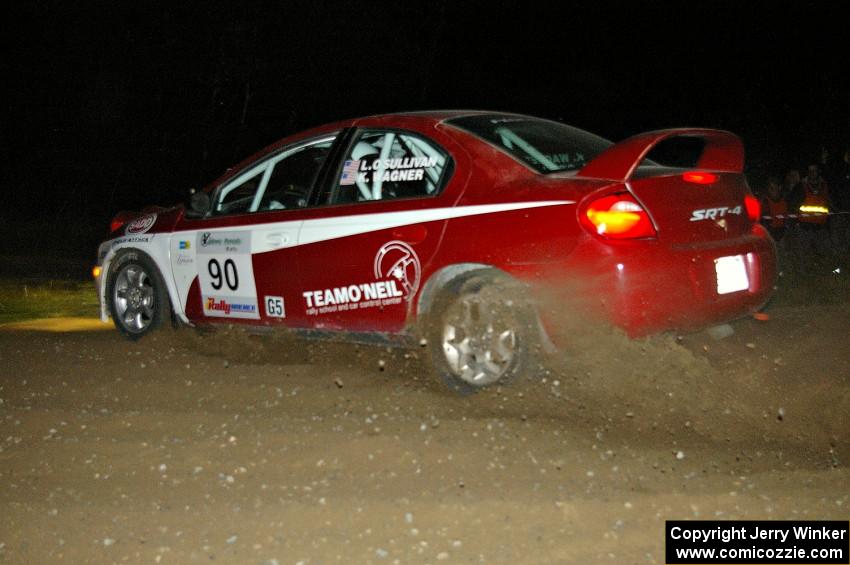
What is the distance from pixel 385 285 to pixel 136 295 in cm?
252

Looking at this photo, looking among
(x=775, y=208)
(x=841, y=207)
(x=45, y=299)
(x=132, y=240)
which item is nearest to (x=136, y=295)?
(x=132, y=240)

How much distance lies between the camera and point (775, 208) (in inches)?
551

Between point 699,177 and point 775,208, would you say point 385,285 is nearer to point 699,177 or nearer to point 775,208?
point 699,177

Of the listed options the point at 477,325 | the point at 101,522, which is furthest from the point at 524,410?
the point at 101,522

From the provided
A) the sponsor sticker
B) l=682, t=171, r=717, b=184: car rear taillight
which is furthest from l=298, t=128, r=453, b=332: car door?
the sponsor sticker

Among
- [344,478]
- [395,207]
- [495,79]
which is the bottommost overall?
[344,478]

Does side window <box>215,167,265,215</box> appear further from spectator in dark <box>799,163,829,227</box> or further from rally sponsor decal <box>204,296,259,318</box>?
spectator in dark <box>799,163,829,227</box>

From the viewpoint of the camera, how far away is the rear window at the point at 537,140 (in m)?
6.09

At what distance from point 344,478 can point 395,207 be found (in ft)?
6.83

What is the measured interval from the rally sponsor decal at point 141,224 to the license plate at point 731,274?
401 centimetres

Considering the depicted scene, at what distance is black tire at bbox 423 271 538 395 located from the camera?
18.8 feet

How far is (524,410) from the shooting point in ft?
18.1

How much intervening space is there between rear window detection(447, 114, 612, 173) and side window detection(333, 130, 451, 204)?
259mm

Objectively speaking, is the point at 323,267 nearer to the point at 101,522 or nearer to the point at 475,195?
the point at 475,195
